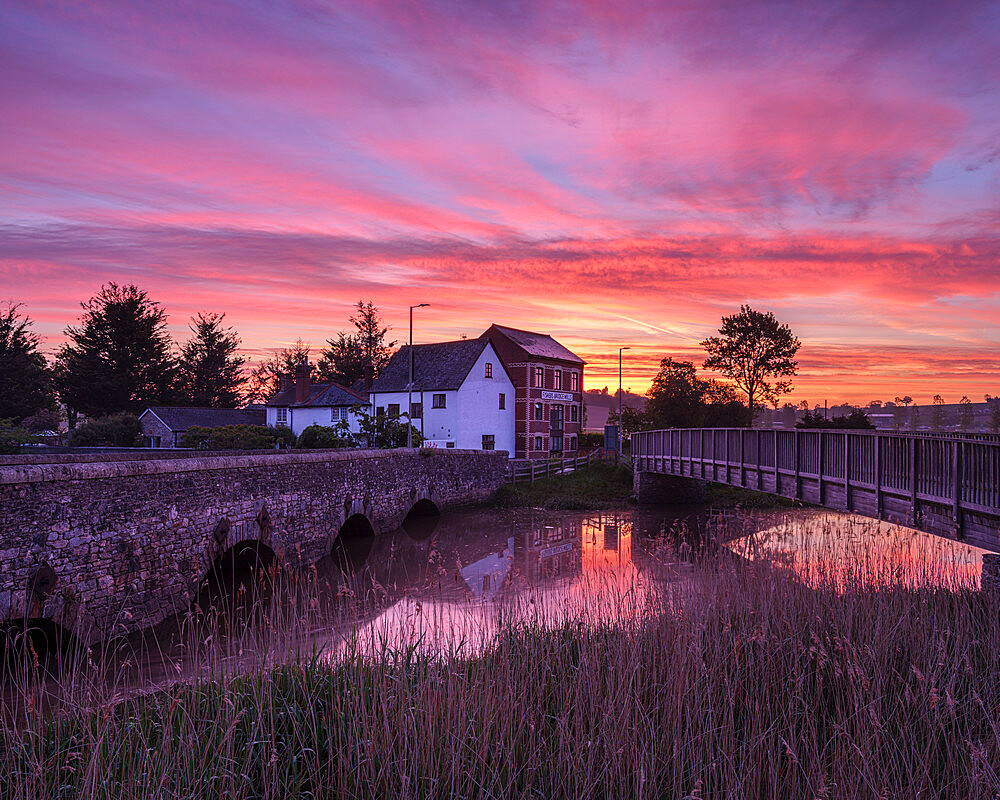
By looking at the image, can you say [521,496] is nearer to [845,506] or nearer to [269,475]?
[269,475]

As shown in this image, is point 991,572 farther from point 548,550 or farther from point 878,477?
point 548,550

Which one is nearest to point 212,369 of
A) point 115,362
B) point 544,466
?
point 115,362

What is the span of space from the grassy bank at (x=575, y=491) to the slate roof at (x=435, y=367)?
1014 cm

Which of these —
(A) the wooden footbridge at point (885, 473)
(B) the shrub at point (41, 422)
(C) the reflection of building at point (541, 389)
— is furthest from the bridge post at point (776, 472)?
(B) the shrub at point (41, 422)

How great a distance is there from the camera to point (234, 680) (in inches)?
275

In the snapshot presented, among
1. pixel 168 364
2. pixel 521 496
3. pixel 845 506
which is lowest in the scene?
pixel 521 496

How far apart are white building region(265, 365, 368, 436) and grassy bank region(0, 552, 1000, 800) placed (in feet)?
142

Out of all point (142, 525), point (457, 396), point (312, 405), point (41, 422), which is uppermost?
point (457, 396)

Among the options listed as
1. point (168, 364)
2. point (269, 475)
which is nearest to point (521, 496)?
point (269, 475)

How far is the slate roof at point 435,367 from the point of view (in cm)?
4659

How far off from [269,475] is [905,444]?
15958mm

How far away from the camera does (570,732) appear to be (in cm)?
559

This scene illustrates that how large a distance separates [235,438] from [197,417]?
17843 mm

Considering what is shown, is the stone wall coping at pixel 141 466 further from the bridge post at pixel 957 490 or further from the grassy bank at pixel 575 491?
the bridge post at pixel 957 490
